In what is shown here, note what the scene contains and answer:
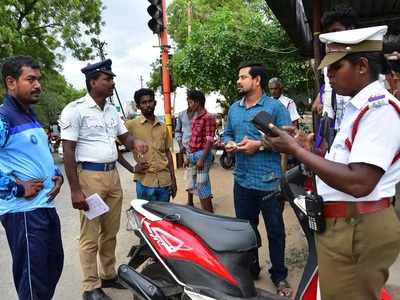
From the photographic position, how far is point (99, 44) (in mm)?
21875

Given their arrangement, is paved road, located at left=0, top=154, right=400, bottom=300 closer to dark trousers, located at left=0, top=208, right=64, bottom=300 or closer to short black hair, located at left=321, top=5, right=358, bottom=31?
dark trousers, located at left=0, top=208, right=64, bottom=300

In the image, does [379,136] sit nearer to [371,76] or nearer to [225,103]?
[371,76]

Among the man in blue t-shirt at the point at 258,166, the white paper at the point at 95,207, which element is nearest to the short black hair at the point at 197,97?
the man in blue t-shirt at the point at 258,166

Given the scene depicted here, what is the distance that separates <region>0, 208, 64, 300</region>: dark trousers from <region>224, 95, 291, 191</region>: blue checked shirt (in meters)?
1.53

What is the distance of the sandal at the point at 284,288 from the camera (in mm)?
3430

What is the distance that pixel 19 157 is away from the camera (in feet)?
8.93

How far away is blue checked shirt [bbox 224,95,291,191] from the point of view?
3379mm

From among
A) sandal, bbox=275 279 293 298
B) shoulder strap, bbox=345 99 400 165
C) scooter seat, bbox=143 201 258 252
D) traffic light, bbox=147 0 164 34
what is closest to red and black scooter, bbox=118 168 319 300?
scooter seat, bbox=143 201 258 252

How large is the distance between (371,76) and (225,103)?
1134 cm

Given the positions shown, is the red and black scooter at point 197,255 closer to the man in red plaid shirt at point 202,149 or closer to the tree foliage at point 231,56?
the man in red plaid shirt at point 202,149

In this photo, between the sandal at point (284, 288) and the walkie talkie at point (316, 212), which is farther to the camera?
the sandal at point (284, 288)

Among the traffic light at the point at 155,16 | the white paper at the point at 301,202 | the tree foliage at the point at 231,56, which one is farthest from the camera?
the tree foliage at the point at 231,56

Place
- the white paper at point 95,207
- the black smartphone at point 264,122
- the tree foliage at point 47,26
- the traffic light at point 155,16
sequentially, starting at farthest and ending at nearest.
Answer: the tree foliage at point 47,26
the traffic light at point 155,16
the white paper at point 95,207
the black smartphone at point 264,122

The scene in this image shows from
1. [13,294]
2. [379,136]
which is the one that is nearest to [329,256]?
[379,136]
